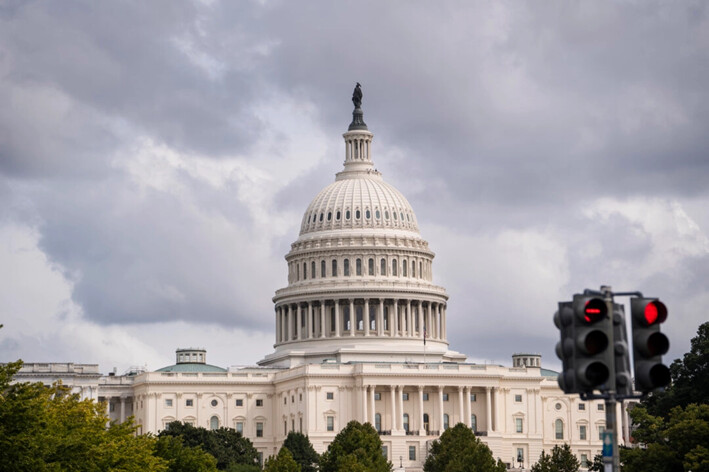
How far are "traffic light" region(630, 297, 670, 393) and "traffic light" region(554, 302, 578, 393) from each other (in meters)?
1.15

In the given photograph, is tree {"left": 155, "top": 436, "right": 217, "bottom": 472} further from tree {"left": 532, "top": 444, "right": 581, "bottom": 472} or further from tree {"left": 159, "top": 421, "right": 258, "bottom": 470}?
tree {"left": 159, "top": 421, "right": 258, "bottom": 470}

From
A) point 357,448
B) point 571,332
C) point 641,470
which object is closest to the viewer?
point 571,332

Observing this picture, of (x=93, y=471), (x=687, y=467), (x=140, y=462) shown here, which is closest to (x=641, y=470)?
(x=687, y=467)

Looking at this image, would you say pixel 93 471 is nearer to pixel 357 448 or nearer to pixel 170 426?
pixel 357 448

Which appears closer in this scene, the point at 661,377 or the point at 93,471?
the point at 661,377

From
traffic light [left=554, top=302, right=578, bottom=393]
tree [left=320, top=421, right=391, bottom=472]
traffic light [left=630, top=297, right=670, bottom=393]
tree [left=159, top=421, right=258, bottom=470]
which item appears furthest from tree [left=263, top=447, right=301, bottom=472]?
traffic light [left=630, top=297, right=670, bottom=393]

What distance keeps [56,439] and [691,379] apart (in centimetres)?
7294

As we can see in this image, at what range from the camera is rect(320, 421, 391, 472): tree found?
15712 centimetres

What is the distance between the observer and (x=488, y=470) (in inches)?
6058

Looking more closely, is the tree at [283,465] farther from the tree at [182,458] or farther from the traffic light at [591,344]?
the traffic light at [591,344]

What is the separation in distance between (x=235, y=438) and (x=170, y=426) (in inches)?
365

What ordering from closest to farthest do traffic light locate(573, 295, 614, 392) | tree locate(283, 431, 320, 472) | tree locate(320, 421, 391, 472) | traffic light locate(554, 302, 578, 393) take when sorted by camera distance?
traffic light locate(573, 295, 614, 392)
traffic light locate(554, 302, 578, 393)
tree locate(320, 421, 391, 472)
tree locate(283, 431, 320, 472)

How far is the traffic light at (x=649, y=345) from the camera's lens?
1151 inches

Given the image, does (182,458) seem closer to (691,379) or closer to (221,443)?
(691,379)
